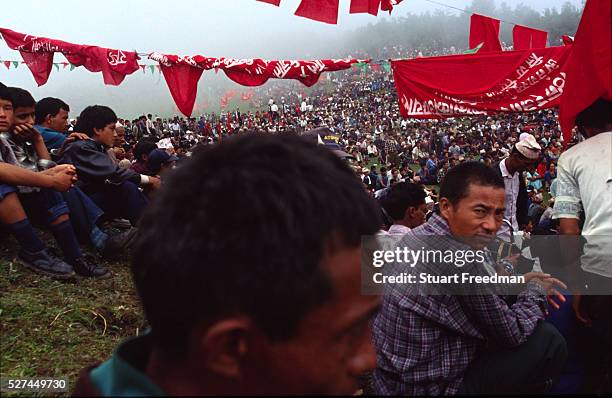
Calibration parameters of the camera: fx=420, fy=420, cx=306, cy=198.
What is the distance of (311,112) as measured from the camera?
3738cm

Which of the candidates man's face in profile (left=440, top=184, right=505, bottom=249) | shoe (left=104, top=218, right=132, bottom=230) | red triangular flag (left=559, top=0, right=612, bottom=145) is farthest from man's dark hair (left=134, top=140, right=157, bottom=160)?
red triangular flag (left=559, top=0, right=612, bottom=145)

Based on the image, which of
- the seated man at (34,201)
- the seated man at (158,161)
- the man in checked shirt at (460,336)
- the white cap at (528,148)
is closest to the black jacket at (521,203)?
the white cap at (528,148)

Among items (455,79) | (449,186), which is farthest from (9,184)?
(455,79)

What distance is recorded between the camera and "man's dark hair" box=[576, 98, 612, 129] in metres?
2.24

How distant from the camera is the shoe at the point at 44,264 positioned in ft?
9.93

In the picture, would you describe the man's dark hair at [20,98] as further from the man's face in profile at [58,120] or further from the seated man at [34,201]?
the man's face in profile at [58,120]

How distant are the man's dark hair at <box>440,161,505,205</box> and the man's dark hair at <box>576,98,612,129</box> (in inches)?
24.7

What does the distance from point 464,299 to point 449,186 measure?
2.19ft

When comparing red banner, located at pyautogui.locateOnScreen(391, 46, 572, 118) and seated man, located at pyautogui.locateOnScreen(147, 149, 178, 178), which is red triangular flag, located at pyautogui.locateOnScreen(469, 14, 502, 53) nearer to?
red banner, located at pyautogui.locateOnScreen(391, 46, 572, 118)

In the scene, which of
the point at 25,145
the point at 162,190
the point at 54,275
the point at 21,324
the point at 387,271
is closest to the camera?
the point at 162,190

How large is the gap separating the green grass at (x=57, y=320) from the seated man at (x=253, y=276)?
176 cm

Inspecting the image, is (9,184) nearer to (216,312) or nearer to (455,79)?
(216,312)

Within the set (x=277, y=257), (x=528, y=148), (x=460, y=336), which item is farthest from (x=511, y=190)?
(x=277, y=257)

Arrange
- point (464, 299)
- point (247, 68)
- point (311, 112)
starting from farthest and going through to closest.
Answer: point (311, 112) < point (247, 68) < point (464, 299)
